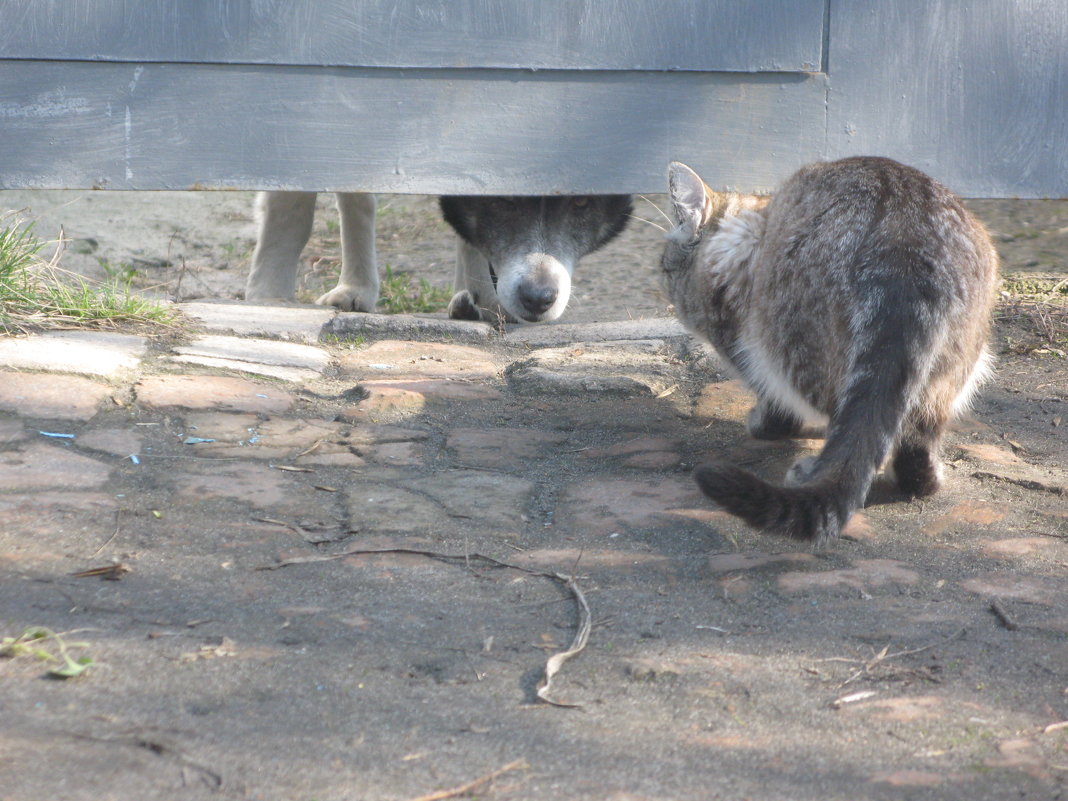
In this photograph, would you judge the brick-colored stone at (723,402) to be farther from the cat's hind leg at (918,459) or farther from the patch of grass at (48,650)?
the patch of grass at (48,650)

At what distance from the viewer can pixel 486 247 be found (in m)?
4.34

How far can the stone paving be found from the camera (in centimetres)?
136

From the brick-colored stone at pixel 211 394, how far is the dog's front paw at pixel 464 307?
1.46 m

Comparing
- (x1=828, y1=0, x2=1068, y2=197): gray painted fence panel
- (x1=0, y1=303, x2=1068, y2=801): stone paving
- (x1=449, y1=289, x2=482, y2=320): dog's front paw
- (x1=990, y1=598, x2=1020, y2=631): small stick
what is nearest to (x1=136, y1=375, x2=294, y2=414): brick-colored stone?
(x1=0, y1=303, x2=1068, y2=801): stone paving

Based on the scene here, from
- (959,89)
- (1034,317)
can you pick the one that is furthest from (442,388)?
(959,89)

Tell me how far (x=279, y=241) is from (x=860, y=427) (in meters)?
3.29

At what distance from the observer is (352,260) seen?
184 inches

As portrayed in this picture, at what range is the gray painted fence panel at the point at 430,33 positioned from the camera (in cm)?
378

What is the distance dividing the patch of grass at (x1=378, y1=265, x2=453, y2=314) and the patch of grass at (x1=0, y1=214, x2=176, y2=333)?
1.45 meters

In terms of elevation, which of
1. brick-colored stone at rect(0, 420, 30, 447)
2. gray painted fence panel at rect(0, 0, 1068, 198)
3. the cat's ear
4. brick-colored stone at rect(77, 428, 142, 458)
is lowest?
brick-colored stone at rect(77, 428, 142, 458)

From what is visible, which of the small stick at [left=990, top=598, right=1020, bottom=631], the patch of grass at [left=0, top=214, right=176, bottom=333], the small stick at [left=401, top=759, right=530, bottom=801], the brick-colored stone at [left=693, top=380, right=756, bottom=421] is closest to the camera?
the small stick at [left=401, top=759, right=530, bottom=801]

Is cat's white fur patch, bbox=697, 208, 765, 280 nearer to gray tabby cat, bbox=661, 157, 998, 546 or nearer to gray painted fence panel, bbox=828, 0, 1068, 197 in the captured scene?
gray tabby cat, bbox=661, 157, 998, 546

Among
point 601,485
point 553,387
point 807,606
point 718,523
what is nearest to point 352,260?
point 553,387

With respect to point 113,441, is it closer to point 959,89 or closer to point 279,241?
point 279,241
